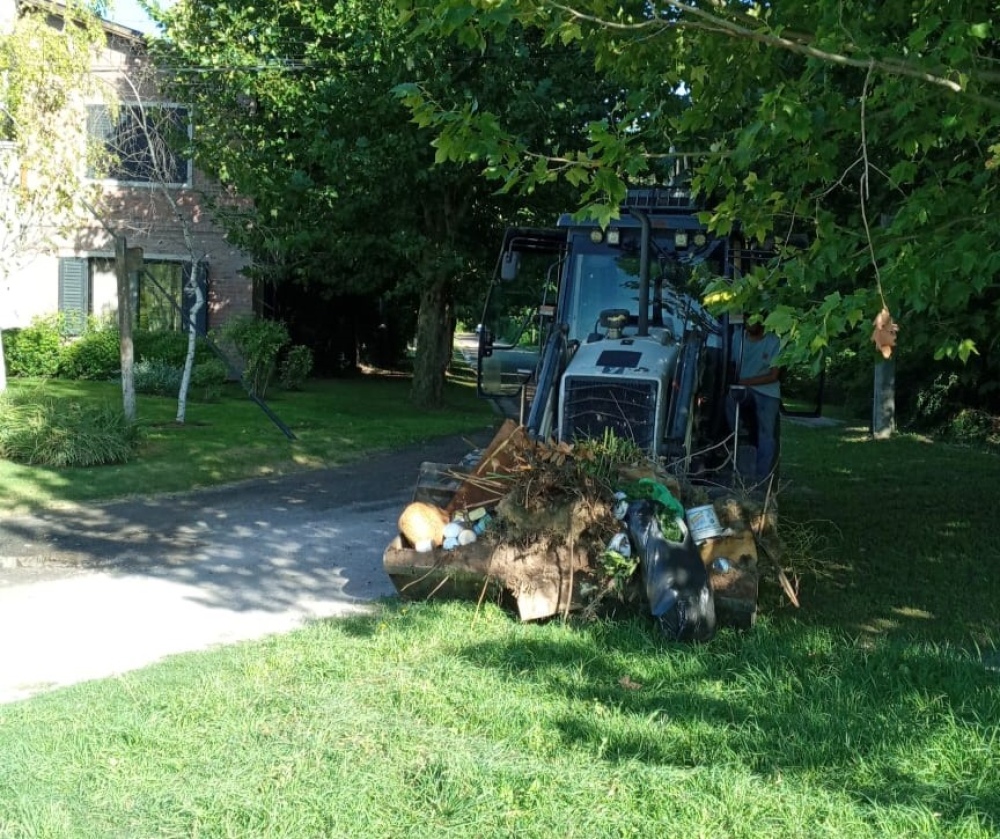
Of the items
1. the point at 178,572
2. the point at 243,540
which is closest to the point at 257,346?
the point at 243,540

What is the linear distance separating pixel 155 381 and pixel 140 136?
4807mm

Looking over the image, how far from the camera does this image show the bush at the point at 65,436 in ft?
43.8

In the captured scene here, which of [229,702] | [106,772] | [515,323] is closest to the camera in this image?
[106,772]

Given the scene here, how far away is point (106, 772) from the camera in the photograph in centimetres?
446

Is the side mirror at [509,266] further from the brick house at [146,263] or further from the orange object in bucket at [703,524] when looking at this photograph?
the brick house at [146,263]

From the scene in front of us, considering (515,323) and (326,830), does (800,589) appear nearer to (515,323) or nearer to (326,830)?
(515,323)

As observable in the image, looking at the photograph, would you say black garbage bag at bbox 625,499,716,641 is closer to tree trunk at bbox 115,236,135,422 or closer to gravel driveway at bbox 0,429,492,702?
gravel driveway at bbox 0,429,492,702

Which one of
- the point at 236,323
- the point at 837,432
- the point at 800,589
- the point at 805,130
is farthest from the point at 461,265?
the point at 805,130

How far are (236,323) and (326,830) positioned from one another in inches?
783

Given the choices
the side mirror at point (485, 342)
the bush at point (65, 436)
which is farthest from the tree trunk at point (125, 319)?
the side mirror at point (485, 342)

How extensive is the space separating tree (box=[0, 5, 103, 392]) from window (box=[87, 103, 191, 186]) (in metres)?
0.56

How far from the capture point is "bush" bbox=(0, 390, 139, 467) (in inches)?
526

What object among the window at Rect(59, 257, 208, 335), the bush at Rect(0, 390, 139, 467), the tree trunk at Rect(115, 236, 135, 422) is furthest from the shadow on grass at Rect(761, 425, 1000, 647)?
the window at Rect(59, 257, 208, 335)

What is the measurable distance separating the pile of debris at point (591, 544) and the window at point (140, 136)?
1100cm
